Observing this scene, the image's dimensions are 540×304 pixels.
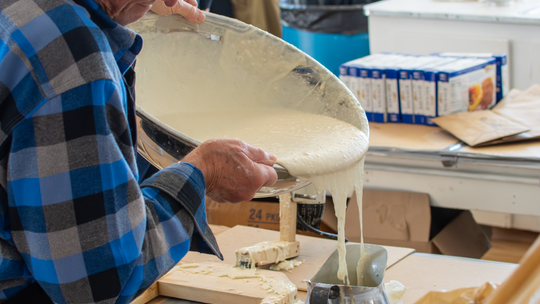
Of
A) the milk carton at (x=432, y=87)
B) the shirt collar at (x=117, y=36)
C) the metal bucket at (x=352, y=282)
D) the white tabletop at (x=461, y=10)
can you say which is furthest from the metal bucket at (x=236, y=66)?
the white tabletop at (x=461, y=10)

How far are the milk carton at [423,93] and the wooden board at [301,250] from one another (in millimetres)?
896

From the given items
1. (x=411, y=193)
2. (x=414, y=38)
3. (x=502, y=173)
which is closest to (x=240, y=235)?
(x=411, y=193)

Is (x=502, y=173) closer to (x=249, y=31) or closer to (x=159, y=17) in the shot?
(x=249, y=31)

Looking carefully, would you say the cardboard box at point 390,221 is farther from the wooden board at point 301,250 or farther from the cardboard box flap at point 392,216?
the wooden board at point 301,250

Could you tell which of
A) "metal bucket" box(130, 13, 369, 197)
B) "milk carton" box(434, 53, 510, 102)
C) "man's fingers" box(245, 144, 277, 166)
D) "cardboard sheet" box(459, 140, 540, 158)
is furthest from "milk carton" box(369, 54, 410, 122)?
"man's fingers" box(245, 144, 277, 166)

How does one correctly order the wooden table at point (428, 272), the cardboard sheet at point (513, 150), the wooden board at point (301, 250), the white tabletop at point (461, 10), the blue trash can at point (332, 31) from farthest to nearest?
the blue trash can at point (332, 31) < the white tabletop at point (461, 10) < the cardboard sheet at point (513, 150) < the wooden board at point (301, 250) < the wooden table at point (428, 272)

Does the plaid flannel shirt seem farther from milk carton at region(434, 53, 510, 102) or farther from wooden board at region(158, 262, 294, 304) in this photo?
milk carton at region(434, 53, 510, 102)

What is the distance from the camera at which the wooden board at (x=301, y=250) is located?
1.34 meters

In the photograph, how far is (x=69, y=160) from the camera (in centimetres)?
57

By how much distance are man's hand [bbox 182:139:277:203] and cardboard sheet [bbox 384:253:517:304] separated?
0.55 metres

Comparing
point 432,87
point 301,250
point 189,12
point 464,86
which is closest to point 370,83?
point 432,87

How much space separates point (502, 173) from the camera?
181 centimetres

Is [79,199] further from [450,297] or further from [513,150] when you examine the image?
[513,150]

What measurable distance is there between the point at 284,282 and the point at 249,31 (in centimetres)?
57
